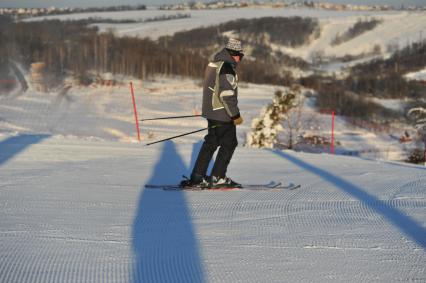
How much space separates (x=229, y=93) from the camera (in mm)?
5371

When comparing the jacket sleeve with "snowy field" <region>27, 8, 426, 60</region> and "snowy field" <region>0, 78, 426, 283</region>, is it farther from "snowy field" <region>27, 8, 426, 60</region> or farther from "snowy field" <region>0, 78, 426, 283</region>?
"snowy field" <region>27, 8, 426, 60</region>

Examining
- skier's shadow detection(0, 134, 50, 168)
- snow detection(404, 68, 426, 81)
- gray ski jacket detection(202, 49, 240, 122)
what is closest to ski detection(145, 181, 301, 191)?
gray ski jacket detection(202, 49, 240, 122)

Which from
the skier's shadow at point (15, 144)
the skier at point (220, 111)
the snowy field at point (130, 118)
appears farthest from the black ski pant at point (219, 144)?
the snowy field at point (130, 118)

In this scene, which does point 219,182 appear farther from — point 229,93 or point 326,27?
point 326,27

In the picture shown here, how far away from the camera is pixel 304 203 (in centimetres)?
507

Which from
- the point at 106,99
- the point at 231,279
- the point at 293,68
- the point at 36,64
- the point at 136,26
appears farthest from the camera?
the point at 136,26

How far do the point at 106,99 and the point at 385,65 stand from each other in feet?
247

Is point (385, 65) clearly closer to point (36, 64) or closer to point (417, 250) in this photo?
point (36, 64)

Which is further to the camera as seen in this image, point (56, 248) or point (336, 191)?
point (336, 191)

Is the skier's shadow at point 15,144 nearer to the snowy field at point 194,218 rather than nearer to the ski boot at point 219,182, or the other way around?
the snowy field at point 194,218

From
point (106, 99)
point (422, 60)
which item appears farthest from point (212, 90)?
→ point (422, 60)

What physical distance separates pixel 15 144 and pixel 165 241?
527 cm

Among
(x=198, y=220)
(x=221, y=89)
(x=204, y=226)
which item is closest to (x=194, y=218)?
(x=198, y=220)

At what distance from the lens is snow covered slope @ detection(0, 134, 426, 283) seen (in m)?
3.23
